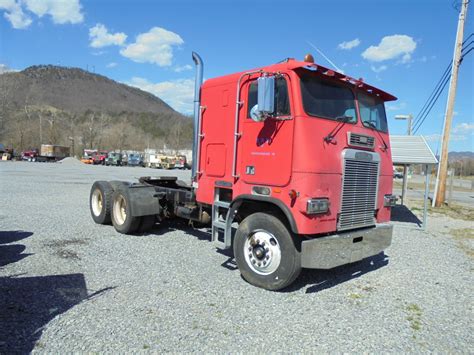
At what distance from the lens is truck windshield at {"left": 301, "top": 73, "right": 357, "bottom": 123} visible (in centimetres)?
521

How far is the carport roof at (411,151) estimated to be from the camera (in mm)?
11797

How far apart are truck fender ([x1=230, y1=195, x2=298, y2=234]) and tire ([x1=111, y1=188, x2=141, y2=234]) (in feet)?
9.93

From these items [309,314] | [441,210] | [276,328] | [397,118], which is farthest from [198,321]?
[397,118]

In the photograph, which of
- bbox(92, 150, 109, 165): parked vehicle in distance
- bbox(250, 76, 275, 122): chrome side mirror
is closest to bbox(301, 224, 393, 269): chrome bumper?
bbox(250, 76, 275, 122): chrome side mirror

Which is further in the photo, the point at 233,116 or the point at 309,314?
the point at 233,116

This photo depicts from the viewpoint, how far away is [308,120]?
5.08m

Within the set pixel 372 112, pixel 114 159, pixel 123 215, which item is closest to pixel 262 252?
pixel 372 112

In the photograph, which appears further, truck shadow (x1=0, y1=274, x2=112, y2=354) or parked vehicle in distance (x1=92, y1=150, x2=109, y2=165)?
parked vehicle in distance (x1=92, y1=150, x2=109, y2=165)

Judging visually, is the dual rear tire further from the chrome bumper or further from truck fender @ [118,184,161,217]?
the chrome bumper

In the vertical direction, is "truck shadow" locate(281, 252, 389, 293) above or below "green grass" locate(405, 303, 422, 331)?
above

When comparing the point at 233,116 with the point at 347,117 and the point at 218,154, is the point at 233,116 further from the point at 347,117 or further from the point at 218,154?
the point at 347,117

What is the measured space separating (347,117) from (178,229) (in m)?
4.97

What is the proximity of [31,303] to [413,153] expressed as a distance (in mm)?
11570

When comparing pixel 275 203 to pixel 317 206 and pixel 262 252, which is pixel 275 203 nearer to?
pixel 317 206
